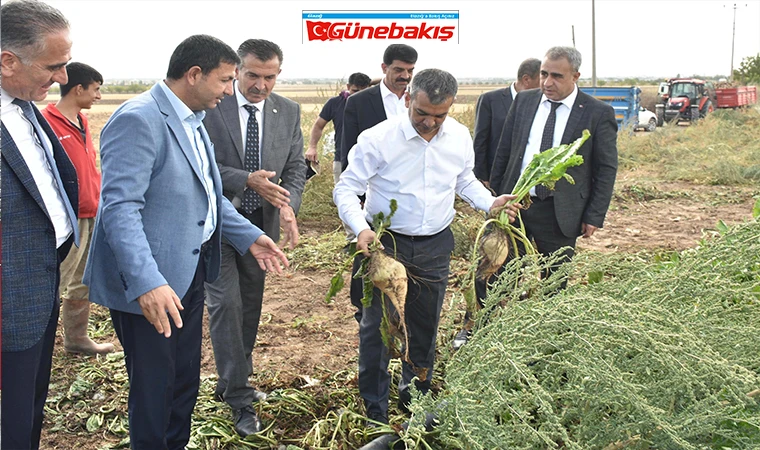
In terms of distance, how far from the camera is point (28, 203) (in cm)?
198

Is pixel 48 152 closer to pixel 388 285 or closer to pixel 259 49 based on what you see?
pixel 259 49

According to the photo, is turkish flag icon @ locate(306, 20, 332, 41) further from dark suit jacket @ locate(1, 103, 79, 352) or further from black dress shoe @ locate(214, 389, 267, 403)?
dark suit jacket @ locate(1, 103, 79, 352)

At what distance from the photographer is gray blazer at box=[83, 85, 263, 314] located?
6.73 ft

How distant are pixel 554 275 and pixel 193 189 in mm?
1366

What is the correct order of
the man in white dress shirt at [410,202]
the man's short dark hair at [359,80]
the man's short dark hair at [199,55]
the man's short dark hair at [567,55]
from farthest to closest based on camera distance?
the man's short dark hair at [359,80]
the man's short dark hair at [567,55]
the man in white dress shirt at [410,202]
the man's short dark hair at [199,55]

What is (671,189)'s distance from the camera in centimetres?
1016

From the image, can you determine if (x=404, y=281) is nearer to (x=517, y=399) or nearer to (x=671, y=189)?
(x=517, y=399)

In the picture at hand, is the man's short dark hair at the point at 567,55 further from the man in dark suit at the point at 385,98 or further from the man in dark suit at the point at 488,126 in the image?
the man in dark suit at the point at 385,98

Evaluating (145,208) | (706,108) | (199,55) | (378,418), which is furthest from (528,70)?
(706,108)

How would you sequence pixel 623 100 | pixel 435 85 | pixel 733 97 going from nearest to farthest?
pixel 435 85 < pixel 623 100 < pixel 733 97

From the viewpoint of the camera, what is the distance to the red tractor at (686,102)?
24938mm

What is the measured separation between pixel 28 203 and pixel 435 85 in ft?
5.03

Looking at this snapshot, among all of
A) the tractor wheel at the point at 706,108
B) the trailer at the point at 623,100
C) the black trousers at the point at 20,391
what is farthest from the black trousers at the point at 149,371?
the tractor wheel at the point at 706,108

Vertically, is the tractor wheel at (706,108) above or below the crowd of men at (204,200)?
below
